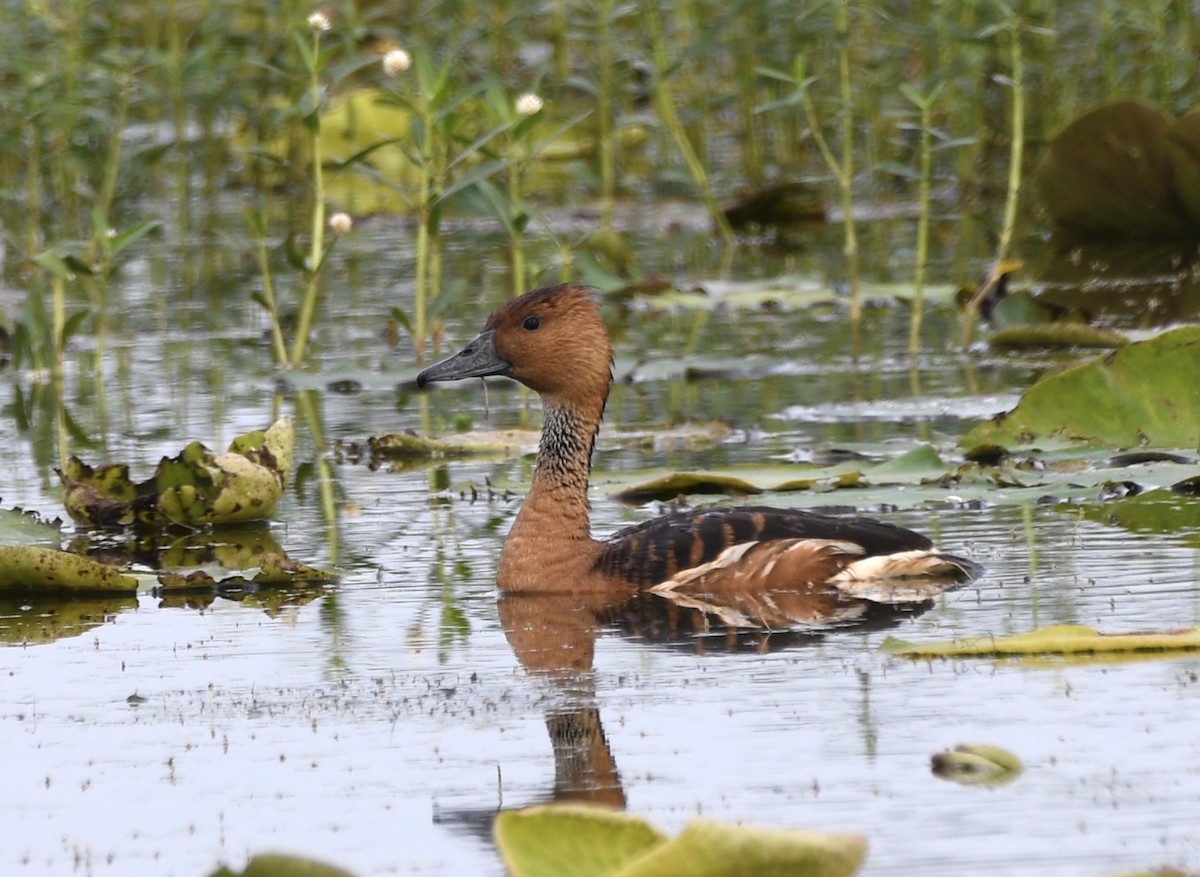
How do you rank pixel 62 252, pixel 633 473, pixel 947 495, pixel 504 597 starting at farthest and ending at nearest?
pixel 62 252, pixel 633 473, pixel 947 495, pixel 504 597

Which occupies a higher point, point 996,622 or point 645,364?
point 645,364

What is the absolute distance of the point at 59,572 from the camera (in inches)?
304

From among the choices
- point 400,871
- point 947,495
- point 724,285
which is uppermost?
point 724,285

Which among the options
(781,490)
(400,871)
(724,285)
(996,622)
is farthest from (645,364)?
(400,871)

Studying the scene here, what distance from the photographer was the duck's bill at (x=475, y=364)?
8469 millimetres

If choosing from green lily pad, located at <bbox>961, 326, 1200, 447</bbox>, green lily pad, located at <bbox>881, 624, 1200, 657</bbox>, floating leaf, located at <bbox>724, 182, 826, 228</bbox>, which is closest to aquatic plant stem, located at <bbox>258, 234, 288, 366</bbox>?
green lily pad, located at <bbox>961, 326, 1200, 447</bbox>

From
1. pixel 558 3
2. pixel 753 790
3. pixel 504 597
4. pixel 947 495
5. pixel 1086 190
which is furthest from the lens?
pixel 558 3

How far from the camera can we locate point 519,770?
17.8 feet

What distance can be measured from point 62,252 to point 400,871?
7455 millimetres

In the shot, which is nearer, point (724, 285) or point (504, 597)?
point (504, 597)

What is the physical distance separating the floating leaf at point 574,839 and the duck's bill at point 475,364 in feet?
14.5

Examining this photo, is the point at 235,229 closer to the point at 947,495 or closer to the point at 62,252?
the point at 62,252

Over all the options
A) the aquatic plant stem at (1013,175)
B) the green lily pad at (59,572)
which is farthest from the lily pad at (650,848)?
the aquatic plant stem at (1013,175)

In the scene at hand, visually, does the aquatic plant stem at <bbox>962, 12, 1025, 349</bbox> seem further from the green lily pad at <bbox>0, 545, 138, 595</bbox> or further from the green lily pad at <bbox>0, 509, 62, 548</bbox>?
the green lily pad at <bbox>0, 545, 138, 595</bbox>
